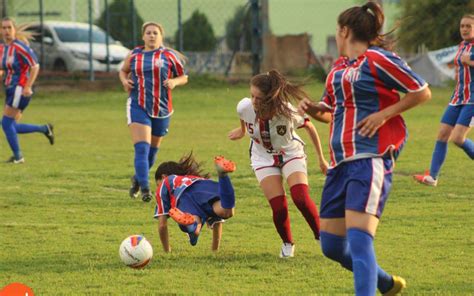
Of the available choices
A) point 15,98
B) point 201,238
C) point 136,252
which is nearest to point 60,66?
point 15,98

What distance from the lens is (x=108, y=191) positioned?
36.2 ft

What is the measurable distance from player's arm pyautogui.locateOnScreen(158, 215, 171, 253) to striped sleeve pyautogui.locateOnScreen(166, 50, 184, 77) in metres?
3.66

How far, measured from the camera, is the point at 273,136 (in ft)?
23.4

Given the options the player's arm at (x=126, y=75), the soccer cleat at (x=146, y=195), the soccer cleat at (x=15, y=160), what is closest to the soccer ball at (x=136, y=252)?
the soccer cleat at (x=146, y=195)

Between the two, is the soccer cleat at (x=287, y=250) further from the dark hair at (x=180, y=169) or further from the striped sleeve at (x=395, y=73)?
the striped sleeve at (x=395, y=73)

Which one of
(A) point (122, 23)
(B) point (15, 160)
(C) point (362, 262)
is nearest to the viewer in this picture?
(C) point (362, 262)

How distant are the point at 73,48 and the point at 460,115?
61.9 ft

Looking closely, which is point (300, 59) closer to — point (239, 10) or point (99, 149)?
point (239, 10)

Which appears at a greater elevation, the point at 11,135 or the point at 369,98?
the point at 369,98

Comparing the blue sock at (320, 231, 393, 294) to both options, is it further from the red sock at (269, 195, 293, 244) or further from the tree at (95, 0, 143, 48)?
the tree at (95, 0, 143, 48)

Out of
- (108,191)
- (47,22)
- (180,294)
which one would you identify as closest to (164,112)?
(108,191)

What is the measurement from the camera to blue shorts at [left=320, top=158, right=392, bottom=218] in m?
5.04

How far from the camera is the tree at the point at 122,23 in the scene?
2859 cm

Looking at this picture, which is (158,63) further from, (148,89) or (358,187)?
(358,187)
